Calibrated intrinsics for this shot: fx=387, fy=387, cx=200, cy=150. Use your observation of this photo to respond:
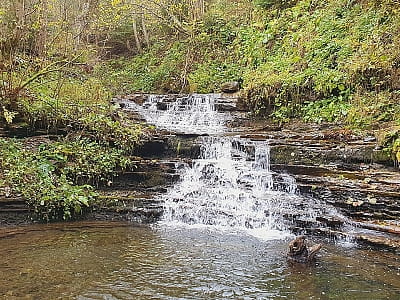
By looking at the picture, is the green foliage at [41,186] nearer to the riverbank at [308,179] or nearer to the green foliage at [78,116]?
the riverbank at [308,179]

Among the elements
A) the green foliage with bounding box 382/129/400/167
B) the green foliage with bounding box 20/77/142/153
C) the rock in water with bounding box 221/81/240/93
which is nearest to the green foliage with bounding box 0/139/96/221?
the green foliage with bounding box 20/77/142/153

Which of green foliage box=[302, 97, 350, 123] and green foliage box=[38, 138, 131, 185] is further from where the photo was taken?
green foliage box=[302, 97, 350, 123]

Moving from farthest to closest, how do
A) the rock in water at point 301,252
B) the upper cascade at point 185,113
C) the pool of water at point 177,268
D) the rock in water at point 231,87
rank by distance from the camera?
1. the rock in water at point 231,87
2. the upper cascade at point 185,113
3. the rock in water at point 301,252
4. the pool of water at point 177,268

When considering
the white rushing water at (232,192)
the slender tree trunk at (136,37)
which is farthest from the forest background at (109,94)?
the slender tree trunk at (136,37)

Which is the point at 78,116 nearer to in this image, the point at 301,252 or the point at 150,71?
the point at 301,252

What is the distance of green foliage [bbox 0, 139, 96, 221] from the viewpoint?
777cm

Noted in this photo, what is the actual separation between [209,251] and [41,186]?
3.92m

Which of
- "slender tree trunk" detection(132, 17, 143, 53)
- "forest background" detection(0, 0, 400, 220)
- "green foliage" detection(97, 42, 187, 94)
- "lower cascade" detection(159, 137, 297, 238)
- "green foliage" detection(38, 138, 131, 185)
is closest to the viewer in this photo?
"lower cascade" detection(159, 137, 297, 238)

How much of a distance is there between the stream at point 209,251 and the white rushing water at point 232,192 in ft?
0.08

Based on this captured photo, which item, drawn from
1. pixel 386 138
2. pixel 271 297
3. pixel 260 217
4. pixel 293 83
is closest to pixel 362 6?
pixel 293 83

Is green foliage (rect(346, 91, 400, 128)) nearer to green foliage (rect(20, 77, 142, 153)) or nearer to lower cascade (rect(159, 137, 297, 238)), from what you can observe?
lower cascade (rect(159, 137, 297, 238))

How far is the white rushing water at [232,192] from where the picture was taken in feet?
25.7

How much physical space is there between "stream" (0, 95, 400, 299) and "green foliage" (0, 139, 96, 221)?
1.35 feet

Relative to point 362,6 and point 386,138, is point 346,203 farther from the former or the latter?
point 362,6
